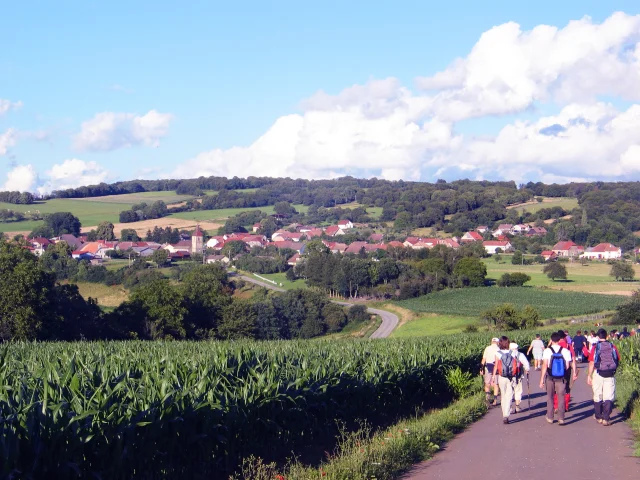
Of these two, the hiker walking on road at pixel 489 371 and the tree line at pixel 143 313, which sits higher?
the hiker walking on road at pixel 489 371

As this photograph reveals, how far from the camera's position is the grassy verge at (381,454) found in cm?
855

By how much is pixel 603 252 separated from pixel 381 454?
111 metres

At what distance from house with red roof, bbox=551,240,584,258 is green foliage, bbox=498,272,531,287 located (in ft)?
102

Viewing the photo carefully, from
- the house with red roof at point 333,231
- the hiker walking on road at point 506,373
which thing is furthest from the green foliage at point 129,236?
the hiker walking on road at point 506,373

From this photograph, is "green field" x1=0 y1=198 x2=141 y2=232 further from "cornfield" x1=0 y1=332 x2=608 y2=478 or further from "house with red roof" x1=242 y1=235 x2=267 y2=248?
"cornfield" x1=0 y1=332 x2=608 y2=478

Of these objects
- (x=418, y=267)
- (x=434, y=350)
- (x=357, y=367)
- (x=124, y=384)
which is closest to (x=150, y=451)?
(x=124, y=384)

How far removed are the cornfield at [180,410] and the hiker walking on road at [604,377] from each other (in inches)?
153

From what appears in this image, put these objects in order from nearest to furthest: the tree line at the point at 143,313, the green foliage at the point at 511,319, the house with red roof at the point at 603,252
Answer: the tree line at the point at 143,313 → the green foliage at the point at 511,319 → the house with red roof at the point at 603,252

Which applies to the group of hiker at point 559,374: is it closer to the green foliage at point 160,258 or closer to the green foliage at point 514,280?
the green foliage at point 514,280

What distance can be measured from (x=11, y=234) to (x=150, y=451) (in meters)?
108

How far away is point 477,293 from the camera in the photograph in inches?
3103

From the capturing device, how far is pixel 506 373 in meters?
13.5

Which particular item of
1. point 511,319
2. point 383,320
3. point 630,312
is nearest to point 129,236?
point 383,320

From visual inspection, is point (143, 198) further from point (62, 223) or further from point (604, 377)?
point (604, 377)
